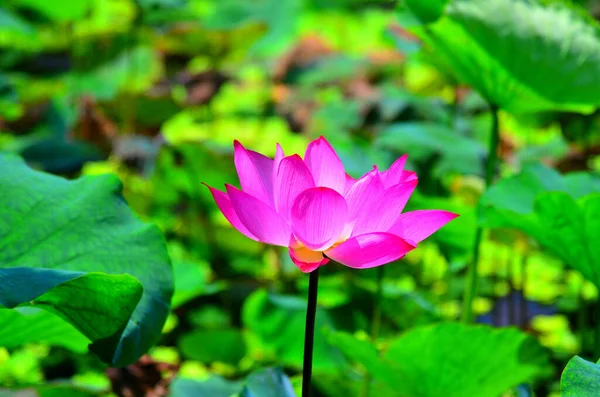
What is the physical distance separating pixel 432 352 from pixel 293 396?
0.75 ft

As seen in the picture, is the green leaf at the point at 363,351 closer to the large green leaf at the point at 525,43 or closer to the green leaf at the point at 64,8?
the large green leaf at the point at 525,43

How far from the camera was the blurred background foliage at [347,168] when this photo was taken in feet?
2.93

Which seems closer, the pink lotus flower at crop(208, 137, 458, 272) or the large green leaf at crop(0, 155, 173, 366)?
the pink lotus flower at crop(208, 137, 458, 272)

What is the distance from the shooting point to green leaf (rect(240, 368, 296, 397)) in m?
0.69

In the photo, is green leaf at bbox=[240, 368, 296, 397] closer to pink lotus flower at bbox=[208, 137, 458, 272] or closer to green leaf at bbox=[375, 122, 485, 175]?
pink lotus flower at bbox=[208, 137, 458, 272]

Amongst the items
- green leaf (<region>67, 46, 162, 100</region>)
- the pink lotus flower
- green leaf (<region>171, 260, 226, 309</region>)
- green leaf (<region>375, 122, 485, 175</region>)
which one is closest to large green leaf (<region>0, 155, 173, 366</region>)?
the pink lotus flower

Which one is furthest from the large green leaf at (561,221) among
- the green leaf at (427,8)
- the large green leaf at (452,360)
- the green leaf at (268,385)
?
the green leaf at (268,385)

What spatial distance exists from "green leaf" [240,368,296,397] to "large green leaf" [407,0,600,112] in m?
0.46

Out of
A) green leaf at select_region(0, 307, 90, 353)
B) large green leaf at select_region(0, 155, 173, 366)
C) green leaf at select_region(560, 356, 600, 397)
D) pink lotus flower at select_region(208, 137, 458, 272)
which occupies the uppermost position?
pink lotus flower at select_region(208, 137, 458, 272)

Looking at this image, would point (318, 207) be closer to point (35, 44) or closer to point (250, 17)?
point (250, 17)

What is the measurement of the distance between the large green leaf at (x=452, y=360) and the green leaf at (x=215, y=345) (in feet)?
1.51

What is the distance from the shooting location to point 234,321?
1.56m

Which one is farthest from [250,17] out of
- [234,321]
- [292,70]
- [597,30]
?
[597,30]

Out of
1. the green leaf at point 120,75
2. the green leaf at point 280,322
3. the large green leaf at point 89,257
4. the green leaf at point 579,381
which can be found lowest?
the green leaf at point 120,75
